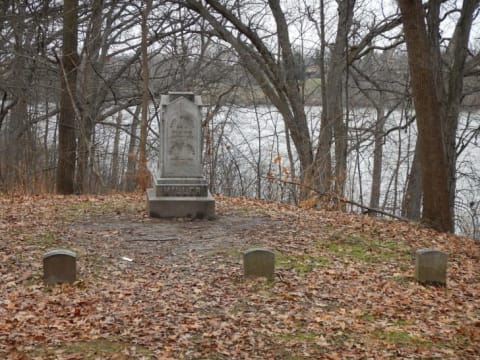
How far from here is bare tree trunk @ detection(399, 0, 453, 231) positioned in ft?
39.8

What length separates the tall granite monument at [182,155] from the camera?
11.9m

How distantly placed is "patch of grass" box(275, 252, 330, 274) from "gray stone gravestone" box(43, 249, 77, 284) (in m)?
2.90

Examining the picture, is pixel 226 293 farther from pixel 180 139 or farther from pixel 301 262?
pixel 180 139

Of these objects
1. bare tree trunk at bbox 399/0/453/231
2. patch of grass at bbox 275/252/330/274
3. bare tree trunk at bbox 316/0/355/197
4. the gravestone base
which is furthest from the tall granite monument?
bare tree trunk at bbox 316/0/355/197

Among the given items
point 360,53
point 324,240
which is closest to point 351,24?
point 360,53

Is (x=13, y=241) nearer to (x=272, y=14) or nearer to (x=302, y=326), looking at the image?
(x=302, y=326)

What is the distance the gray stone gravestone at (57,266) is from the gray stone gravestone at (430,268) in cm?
453

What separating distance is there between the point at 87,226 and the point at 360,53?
1234 cm

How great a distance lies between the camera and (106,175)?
2383 centimetres

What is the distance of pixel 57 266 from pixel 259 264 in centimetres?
254

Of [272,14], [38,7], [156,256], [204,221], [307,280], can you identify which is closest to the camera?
[307,280]

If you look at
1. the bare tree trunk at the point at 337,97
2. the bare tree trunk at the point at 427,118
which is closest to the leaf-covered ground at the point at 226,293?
the bare tree trunk at the point at 427,118

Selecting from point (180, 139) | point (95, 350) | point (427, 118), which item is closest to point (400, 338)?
point (95, 350)

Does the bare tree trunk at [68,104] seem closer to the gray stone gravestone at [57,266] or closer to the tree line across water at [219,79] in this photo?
the tree line across water at [219,79]
